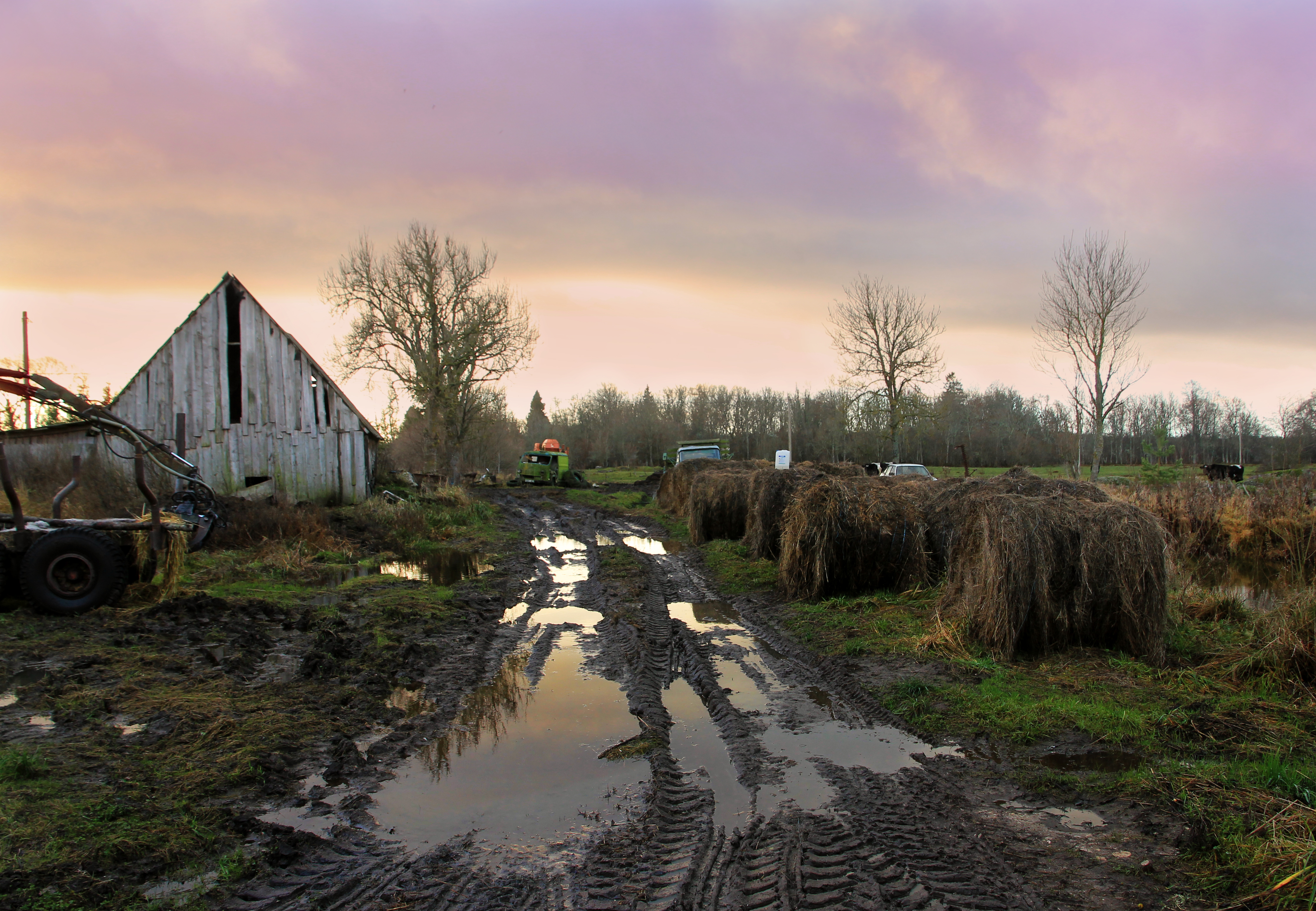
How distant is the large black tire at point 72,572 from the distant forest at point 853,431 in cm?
2831

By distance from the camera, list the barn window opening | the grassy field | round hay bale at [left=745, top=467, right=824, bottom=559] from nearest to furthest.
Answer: round hay bale at [left=745, top=467, right=824, bottom=559], the barn window opening, the grassy field

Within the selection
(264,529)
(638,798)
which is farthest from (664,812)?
(264,529)

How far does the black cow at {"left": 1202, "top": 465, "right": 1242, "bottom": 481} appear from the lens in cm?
2670

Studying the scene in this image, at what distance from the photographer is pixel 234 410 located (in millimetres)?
19422

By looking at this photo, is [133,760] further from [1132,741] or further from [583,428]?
[583,428]

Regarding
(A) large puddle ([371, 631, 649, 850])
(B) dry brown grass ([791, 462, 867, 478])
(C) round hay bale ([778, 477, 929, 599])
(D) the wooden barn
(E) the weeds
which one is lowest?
(A) large puddle ([371, 631, 649, 850])

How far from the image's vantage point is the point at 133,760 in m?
4.76

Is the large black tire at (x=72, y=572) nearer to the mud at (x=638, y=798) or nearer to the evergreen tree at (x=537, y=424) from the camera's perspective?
the mud at (x=638, y=798)

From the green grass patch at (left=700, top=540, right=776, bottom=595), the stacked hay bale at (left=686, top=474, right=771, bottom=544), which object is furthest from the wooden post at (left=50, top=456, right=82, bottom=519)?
the stacked hay bale at (left=686, top=474, right=771, bottom=544)

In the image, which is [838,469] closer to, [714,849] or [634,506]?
[714,849]

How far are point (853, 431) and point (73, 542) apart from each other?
30512 mm

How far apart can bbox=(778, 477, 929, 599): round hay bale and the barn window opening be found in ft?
53.7

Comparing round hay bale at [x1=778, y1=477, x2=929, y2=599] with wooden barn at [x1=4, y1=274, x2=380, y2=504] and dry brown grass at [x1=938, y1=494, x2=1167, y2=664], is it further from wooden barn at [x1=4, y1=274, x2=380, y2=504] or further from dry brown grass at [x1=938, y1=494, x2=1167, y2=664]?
wooden barn at [x1=4, y1=274, x2=380, y2=504]

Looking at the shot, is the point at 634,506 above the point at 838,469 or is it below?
below
